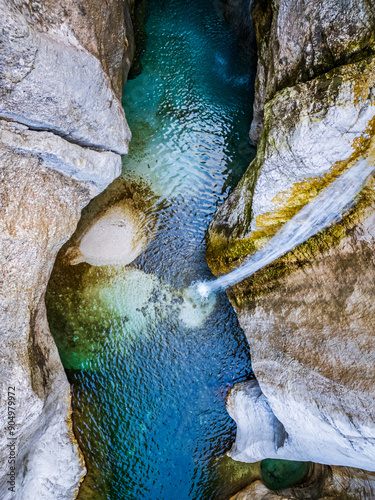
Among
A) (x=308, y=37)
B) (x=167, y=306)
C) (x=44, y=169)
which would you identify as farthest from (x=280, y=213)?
(x=44, y=169)

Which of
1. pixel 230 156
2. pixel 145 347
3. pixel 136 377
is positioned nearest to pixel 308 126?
pixel 230 156

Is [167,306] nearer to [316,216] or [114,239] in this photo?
[114,239]

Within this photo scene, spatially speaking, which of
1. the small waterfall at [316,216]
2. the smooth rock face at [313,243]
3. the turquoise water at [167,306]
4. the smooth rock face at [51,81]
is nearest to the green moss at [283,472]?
the turquoise water at [167,306]

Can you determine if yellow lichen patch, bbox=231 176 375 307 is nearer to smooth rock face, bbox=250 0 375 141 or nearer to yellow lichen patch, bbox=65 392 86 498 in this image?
smooth rock face, bbox=250 0 375 141

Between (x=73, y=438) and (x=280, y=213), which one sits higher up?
(x=280, y=213)

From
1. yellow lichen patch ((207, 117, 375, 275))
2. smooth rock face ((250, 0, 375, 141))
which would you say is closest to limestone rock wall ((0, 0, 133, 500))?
yellow lichen patch ((207, 117, 375, 275))

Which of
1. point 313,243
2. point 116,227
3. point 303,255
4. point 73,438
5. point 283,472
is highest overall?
point 116,227

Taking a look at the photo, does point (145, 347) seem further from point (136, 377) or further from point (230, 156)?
point (230, 156)
